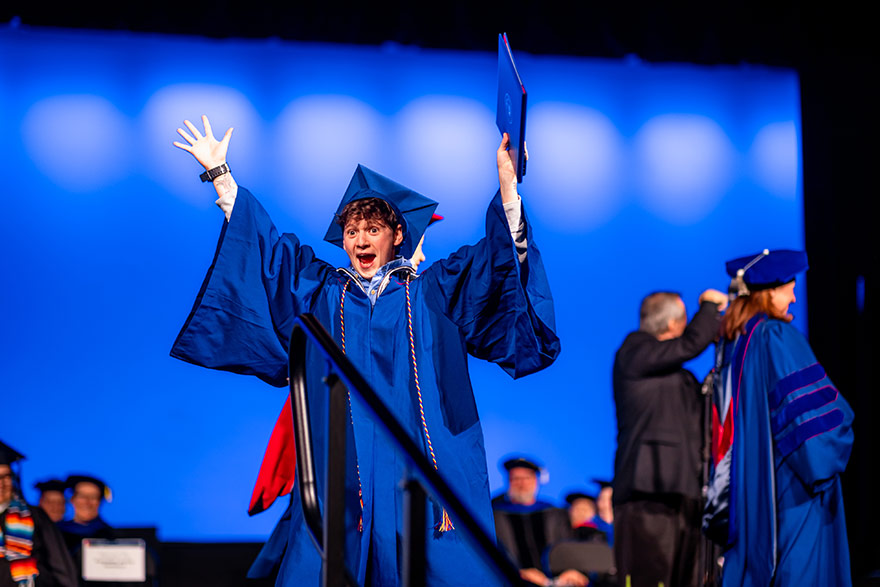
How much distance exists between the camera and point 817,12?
6371mm

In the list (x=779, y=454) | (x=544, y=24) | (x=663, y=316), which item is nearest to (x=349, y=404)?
(x=779, y=454)

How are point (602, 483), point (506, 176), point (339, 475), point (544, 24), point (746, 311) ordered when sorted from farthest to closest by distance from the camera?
point (544, 24)
point (602, 483)
point (746, 311)
point (506, 176)
point (339, 475)

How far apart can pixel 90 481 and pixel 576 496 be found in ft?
9.23

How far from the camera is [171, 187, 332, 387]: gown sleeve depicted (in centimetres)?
270

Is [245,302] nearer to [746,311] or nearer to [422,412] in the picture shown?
[422,412]

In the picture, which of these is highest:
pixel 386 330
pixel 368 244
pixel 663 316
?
pixel 368 244

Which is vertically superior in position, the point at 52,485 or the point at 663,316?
the point at 663,316

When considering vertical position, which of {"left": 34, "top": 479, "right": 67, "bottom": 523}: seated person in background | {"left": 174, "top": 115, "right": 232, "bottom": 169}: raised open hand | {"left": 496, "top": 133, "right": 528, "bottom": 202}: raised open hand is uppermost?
{"left": 174, "top": 115, "right": 232, "bottom": 169}: raised open hand

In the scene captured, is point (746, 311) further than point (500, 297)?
Yes

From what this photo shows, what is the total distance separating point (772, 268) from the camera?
3.75 m

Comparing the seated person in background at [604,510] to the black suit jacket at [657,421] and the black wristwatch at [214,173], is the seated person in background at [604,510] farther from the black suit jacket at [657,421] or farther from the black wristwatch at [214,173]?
the black wristwatch at [214,173]

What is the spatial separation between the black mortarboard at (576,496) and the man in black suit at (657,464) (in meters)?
1.20

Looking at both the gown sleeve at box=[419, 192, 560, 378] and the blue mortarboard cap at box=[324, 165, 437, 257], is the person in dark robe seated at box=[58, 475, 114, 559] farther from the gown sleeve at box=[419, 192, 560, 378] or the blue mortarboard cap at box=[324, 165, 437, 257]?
the gown sleeve at box=[419, 192, 560, 378]

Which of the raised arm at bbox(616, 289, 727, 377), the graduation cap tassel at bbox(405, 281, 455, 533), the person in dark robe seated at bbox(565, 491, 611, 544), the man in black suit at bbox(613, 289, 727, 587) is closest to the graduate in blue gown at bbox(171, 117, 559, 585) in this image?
the graduation cap tassel at bbox(405, 281, 455, 533)
